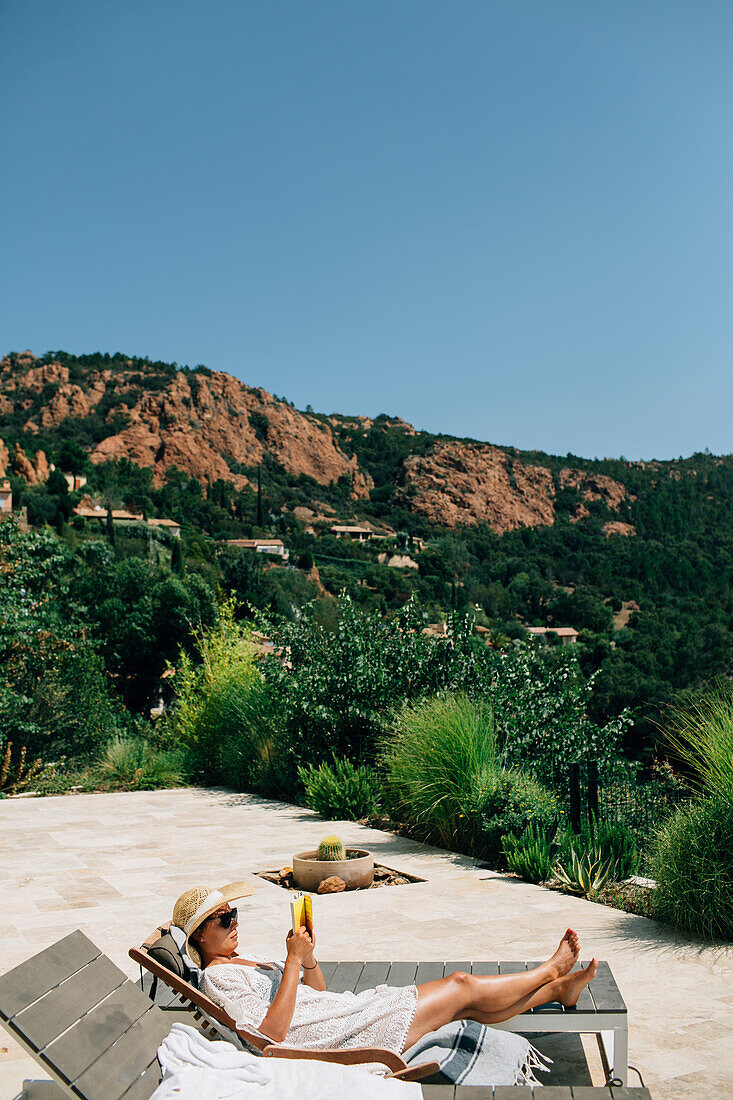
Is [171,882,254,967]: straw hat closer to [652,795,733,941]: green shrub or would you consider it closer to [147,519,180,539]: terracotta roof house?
[652,795,733,941]: green shrub

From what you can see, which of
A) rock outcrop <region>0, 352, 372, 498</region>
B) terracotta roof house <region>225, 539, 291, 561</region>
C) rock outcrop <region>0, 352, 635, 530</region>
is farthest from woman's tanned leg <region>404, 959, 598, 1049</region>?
rock outcrop <region>0, 352, 372, 498</region>

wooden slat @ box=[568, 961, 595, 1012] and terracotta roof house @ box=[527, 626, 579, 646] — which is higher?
wooden slat @ box=[568, 961, 595, 1012]

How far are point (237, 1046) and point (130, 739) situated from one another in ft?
34.9

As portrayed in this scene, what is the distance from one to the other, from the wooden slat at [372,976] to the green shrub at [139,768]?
7.63 m

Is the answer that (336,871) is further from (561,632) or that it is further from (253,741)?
(561,632)

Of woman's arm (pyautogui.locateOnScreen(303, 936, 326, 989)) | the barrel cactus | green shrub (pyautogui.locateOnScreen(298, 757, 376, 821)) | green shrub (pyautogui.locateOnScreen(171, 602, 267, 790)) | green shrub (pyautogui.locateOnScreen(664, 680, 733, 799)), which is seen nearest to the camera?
woman's arm (pyautogui.locateOnScreen(303, 936, 326, 989))

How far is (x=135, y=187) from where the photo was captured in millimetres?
13133

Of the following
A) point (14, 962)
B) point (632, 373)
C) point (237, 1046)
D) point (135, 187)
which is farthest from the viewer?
point (632, 373)

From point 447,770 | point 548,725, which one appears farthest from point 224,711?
point 447,770

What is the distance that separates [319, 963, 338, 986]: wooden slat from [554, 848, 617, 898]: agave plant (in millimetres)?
2535

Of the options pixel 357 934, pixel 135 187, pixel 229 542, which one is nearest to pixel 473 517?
pixel 229 542

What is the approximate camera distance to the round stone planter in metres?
5.46

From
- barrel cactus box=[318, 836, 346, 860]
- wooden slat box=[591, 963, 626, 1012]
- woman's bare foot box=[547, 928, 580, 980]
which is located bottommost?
barrel cactus box=[318, 836, 346, 860]

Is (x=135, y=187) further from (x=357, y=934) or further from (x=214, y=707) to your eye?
(x=357, y=934)
